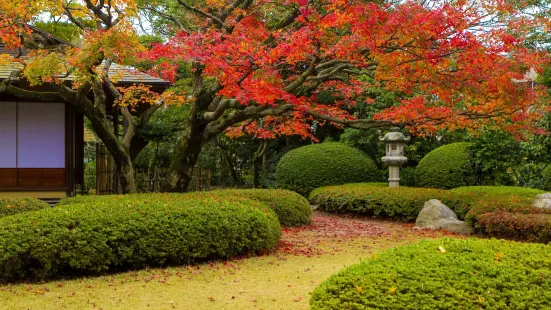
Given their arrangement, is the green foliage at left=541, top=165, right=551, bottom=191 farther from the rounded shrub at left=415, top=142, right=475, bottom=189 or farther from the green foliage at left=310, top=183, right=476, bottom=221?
the green foliage at left=310, top=183, right=476, bottom=221

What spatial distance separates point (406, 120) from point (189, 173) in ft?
15.2

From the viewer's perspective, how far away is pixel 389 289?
3.62 m

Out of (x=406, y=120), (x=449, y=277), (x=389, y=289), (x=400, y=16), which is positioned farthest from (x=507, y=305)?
(x=406, y=120)

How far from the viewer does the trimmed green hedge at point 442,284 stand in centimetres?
356

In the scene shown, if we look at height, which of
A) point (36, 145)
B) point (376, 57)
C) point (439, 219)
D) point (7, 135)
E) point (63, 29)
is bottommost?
point (439, 219)

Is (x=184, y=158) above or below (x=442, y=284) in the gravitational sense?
above

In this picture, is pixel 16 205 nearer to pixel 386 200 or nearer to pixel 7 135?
pixel 7 135

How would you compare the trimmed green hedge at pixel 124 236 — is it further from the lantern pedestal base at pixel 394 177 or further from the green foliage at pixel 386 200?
the lantern pedestal base at pixel 394 177

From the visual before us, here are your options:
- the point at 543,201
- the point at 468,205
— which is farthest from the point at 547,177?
the point at 468,205

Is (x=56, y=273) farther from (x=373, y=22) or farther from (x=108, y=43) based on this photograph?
(x=373, y=22)

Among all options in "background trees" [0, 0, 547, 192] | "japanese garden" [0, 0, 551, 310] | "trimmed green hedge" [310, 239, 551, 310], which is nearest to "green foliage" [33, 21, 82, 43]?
"japanese garden" [0, 0, 551, 310]

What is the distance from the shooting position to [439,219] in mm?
11086

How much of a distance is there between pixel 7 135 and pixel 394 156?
32.8 feet

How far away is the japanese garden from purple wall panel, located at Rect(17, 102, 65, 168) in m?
0.03
